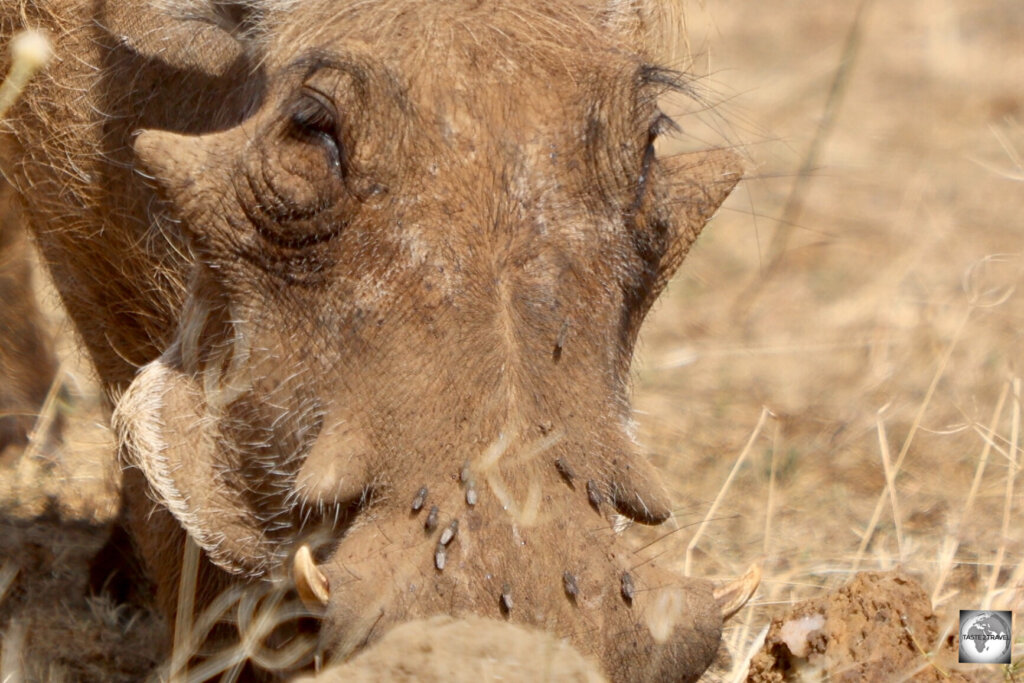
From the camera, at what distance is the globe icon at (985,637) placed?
2322 mm

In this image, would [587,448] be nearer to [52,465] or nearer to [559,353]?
[559,353]

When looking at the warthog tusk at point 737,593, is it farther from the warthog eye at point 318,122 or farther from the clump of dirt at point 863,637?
the warthog eye at point 318,122

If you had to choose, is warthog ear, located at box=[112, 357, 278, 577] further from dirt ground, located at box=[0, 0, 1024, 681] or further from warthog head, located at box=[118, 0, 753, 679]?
dirt ground, located at box=[0, 0, 1024, 681]

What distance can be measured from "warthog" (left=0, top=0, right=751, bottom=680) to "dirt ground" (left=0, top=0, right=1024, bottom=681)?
364mm

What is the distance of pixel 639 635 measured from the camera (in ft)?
5.63

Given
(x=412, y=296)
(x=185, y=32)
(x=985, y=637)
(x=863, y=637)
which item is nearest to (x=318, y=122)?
(x=412, y=296)

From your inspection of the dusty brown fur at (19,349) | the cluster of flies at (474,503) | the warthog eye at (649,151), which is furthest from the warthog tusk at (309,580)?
the dusty brown fur at (19,349)

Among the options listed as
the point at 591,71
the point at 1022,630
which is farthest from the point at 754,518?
the point at 591,71

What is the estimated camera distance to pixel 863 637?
2.20 meters

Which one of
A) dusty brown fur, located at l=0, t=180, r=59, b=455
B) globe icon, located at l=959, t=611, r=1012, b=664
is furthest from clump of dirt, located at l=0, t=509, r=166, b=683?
globe icon, located at l=959, t=611, r=1012, b=664

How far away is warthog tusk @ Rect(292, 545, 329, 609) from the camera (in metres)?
1.69

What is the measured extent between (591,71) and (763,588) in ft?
4.49

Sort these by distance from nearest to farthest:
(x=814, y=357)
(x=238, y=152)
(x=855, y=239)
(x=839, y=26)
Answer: (x=238, y=152) < (x=814, y=357) < (x=855, y=239) < (x=839, y=26)

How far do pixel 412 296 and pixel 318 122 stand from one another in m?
0.31
